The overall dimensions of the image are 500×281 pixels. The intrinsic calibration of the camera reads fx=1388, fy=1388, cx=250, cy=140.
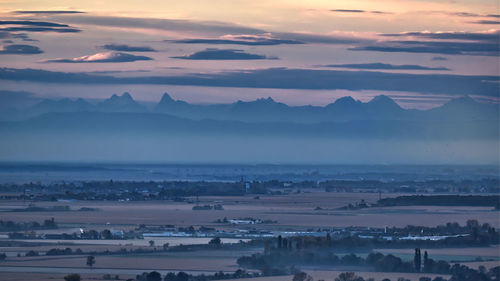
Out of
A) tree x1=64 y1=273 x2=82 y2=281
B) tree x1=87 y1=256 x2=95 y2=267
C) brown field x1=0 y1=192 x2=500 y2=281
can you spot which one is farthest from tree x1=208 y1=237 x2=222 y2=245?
tree x1=64 y1=273 x2=82 y2=281

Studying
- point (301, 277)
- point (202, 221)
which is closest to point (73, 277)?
point (301, 277)

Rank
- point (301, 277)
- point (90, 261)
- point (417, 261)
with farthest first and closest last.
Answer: point (90, 261)
point (417, 261)
point (301, 277)

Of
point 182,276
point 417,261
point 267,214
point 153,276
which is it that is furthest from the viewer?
point 267,214

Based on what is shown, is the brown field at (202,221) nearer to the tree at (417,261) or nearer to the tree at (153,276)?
the tree at (417,261)

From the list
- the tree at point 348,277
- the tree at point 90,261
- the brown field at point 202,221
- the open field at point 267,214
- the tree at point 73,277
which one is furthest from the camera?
the open field at point 267,214

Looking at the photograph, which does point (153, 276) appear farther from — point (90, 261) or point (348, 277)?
point (348, 277)

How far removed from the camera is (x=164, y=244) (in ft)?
209

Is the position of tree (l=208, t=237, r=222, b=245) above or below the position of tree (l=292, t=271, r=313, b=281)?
below

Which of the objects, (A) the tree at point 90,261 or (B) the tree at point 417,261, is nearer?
(B) the tree at point 417,261

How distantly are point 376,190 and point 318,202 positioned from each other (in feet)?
96.4

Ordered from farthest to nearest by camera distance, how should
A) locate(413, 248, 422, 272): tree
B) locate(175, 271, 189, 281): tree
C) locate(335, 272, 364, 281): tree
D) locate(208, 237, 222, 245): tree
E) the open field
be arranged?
the open field, locate(208, 237, 222, 245): tree, locate(413, 248, 422, 272): tree, locate(175, 271, 189, 281): tree, locate(335, 272, 364, 281): tree

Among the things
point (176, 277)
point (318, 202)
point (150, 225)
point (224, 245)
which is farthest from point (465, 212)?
point (176, 277)

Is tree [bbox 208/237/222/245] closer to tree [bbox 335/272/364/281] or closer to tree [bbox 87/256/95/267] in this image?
tree [bbox 87/256/95/267]

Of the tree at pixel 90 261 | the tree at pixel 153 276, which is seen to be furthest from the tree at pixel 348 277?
the tree at pixel 90 261
